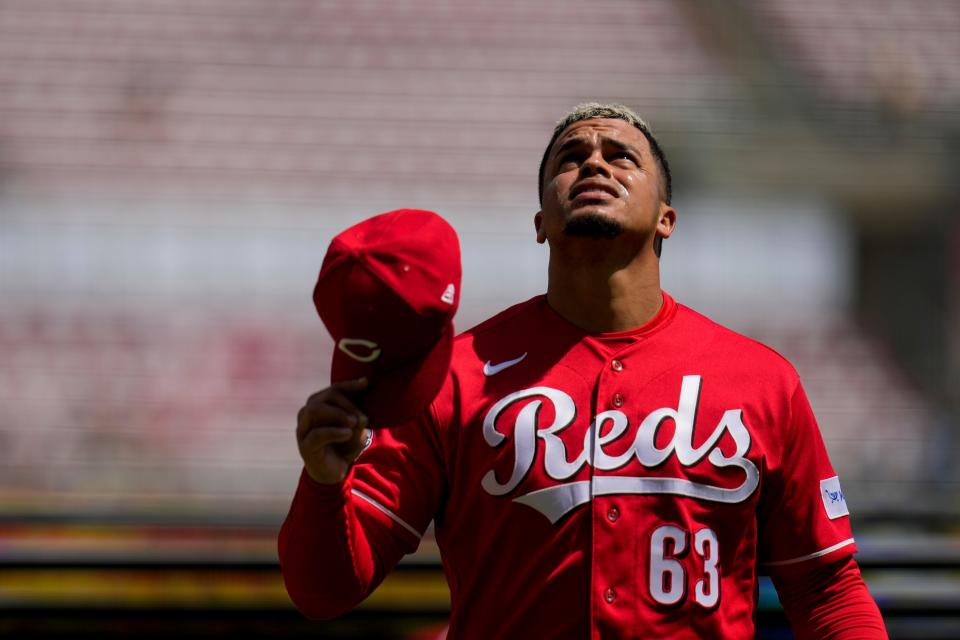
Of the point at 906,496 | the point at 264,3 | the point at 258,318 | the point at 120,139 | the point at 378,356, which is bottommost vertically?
the point at 906,496

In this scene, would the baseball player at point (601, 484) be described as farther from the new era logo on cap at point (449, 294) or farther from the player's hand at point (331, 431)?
the new era logo on cap at point (449, 294)

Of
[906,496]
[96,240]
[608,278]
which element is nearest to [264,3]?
[96,240]

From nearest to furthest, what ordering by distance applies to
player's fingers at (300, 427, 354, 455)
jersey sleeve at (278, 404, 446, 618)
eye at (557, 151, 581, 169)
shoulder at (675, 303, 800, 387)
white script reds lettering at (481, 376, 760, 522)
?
player's fingers at (300, 427, 354, 455) < jersey sleeve at (278, 404, 446, 618) < white script reds lettering at (481, 376, 760, 522) < shoulder at (675, 303, 800, 387) < eye at (557, 151, 581, 169)

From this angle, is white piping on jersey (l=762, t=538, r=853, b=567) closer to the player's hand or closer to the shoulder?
the shoulder

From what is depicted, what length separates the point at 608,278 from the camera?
5.42 ft

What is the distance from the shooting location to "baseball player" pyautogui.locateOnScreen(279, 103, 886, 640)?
58.4 inches

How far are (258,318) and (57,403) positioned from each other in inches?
45.5

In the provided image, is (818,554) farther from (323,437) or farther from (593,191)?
(323,437)

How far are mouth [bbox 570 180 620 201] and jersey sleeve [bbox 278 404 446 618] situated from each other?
38 centimetres

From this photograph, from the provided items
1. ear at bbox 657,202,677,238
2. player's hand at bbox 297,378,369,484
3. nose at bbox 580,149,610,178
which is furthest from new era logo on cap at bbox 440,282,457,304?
ear at bbox 657,202,677,238

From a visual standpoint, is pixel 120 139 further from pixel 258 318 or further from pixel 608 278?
pixel 608 278

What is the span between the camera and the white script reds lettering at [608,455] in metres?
1.50

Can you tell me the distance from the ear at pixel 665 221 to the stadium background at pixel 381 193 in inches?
128

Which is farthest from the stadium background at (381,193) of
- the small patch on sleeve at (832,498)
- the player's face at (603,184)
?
the player's face at (603,184)
